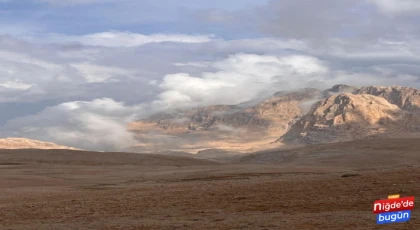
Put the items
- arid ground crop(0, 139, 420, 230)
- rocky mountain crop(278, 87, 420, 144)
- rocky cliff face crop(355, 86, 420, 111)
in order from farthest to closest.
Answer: rocky cliff face crop(355, 86, 420, 111) < rocky mountain crop(278, 87, 420, 144) < arid ground crop(0, 139, 420, 230)

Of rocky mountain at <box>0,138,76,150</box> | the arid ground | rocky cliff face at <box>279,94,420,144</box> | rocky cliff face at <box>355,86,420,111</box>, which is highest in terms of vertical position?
rocky cliff face at <box>355,86,420,111</box>

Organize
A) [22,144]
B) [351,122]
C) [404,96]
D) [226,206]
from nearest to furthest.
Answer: [226,206] < [22,144] < [351,122] < [404,96]

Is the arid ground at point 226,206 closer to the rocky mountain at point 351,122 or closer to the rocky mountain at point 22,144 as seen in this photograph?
the rocky mountain at point 22,144

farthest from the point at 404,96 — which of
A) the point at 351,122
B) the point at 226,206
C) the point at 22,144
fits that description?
the point at 226,206

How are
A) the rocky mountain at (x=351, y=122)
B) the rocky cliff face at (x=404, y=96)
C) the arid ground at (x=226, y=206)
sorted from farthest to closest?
the rocky cliff face at (x=404, y=96) < the rocky mountain at (x=351, y=122) < the arid ground at (x=226, y=206)

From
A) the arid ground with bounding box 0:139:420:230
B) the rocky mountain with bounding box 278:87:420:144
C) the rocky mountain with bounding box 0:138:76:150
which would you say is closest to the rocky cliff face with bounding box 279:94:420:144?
the rocky mountain with bounding box 278:87:420:144

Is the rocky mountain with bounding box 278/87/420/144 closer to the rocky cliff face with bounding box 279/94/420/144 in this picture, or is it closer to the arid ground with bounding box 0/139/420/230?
the rocky cliff face with bounding box 279/94/420/144

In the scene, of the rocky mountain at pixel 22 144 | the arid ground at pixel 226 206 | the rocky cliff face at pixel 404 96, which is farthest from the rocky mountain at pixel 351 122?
the arid ground at pixel 226 206

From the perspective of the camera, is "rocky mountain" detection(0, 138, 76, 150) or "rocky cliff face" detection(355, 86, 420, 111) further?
"rocky cliff face" detection(355, 86, 420, 111)

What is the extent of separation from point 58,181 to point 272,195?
19.7 meters

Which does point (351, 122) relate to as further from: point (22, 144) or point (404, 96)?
point (22, 144)

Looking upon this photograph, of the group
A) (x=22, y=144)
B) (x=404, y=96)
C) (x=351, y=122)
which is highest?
(x=404, y=96)

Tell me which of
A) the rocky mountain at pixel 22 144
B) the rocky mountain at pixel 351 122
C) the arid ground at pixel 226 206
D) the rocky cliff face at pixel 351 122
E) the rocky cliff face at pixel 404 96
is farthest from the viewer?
A: the rocky cliff face at pixel 404 96

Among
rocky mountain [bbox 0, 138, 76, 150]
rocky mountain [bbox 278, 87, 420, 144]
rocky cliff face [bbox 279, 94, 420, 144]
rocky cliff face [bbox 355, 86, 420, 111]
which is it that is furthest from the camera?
rocky cliff face [bbox 355, 86, 420, 111]
